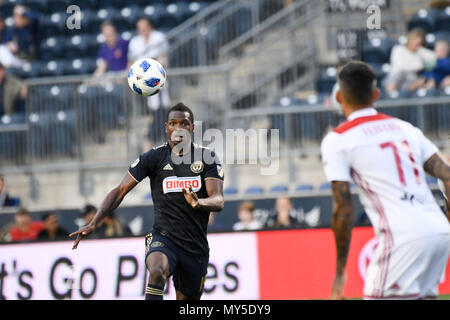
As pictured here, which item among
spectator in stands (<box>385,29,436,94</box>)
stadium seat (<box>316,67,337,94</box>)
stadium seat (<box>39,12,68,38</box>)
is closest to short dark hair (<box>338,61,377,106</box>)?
Answer: spectator in stands (<box>385,29,436,94</box>)

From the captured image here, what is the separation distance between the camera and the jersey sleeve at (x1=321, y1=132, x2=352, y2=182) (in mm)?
5008

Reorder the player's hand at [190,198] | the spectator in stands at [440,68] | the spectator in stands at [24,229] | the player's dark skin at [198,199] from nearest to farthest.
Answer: the player's hand at [190,198] < the player's dark skin at [198,199] < the spectator in stands at [24,229] < the spectator in stands at [440,68]

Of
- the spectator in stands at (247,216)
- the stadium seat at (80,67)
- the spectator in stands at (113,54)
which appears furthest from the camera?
the stadium seat at (80,67)

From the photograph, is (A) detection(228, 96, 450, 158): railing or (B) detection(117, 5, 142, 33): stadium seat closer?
(A) detection(228, 96, 450, 158): railing

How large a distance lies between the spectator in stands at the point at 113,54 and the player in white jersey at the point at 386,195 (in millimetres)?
11424

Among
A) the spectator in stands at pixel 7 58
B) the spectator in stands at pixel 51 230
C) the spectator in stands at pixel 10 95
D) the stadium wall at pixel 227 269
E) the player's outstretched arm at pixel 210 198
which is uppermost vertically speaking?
the spectator in stands at pixel 7 58

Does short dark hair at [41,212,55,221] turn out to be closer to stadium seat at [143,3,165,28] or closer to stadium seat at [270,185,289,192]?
stadium seat at [270,185,289,192]

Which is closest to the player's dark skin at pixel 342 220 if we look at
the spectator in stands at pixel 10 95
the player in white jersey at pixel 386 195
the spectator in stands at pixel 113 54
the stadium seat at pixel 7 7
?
the player in white jersey at pixel 386 195

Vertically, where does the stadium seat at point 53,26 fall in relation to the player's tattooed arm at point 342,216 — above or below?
above

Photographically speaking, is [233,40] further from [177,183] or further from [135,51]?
[177,183]

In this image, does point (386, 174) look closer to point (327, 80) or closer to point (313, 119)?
point (313, 119)

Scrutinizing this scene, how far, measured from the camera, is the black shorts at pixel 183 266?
795 cm

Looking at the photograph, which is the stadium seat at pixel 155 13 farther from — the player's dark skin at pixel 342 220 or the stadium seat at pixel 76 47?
the player's dark skin at pixel 342 220

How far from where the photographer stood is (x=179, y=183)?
8.18m
